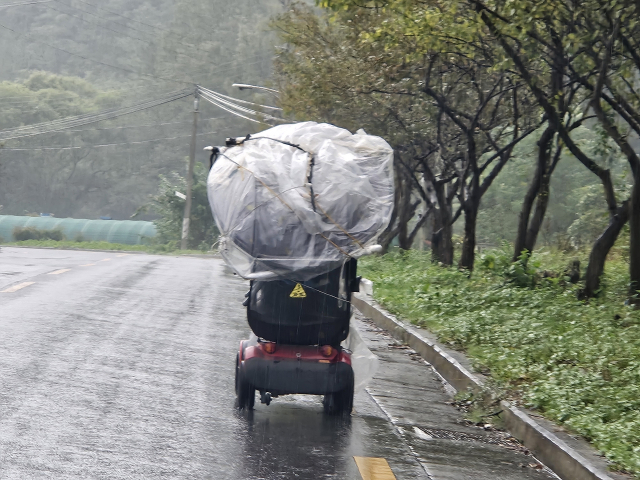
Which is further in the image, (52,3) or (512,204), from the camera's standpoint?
(52,3)

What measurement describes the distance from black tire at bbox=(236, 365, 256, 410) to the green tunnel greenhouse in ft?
162

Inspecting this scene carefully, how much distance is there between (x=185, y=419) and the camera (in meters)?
6.72

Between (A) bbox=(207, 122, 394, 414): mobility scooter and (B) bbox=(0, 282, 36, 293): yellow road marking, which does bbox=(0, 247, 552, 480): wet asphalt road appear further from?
(B) bbox=(0, 282, 36, 293): yellow road marking

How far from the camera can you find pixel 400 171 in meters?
28.2

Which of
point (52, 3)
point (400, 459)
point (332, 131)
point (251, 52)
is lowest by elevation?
point (400, 459)

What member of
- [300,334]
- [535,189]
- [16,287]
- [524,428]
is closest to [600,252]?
[535,189]

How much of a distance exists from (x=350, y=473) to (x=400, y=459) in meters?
0.57

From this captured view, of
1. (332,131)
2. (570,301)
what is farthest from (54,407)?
(570,301)

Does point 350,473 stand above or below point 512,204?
below

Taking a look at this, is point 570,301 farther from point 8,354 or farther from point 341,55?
point 341,55

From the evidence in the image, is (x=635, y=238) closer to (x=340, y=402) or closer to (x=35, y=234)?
(x=340, y=402)

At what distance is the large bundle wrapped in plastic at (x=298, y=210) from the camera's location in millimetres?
6363

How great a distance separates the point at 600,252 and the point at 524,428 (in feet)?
24.3

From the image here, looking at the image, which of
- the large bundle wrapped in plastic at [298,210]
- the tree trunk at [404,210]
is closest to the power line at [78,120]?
the tree trunk at [404,210]
